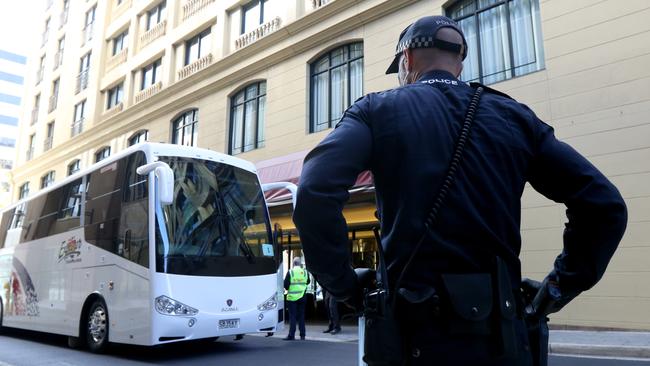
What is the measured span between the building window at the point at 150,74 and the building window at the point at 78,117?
618cm

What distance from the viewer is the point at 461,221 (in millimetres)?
1629

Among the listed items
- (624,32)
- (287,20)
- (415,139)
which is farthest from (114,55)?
(415,139)

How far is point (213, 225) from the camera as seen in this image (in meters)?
8.33

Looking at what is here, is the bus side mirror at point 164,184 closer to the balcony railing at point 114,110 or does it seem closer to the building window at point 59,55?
the balcony railing at point 114,110

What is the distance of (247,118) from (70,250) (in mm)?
9701

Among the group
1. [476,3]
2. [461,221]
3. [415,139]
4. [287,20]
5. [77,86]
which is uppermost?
[77,86]

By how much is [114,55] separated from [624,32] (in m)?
25.3

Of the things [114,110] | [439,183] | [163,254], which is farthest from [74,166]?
[439,183]

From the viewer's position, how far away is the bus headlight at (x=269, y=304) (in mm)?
8594

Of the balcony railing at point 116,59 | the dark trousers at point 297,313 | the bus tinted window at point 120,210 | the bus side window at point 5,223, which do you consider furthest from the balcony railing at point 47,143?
the dark trousers at point 297,313

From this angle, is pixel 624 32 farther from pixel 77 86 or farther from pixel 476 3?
pixel 77 86

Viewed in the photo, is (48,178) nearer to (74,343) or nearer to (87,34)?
(87,34)

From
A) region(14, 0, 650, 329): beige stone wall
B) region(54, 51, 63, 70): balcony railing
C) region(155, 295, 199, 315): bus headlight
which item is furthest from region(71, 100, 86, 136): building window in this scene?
region(155, 295, 199, 315): bus headlight

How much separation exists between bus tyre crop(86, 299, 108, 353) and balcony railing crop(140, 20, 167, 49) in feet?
57.7
